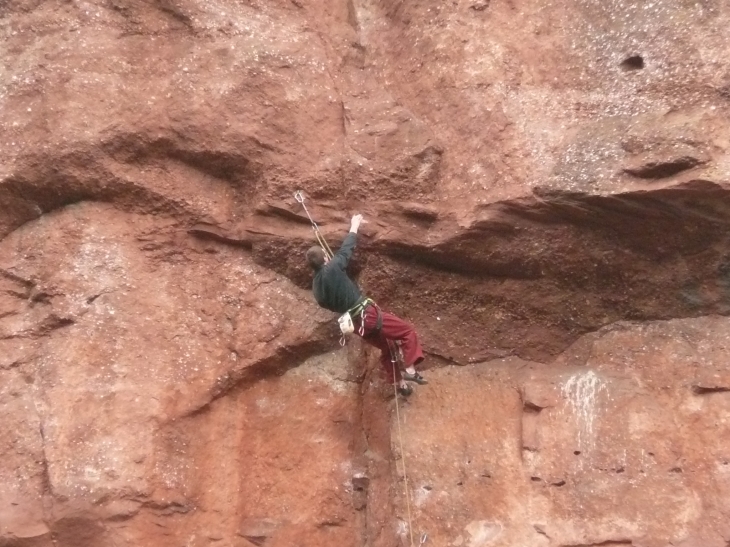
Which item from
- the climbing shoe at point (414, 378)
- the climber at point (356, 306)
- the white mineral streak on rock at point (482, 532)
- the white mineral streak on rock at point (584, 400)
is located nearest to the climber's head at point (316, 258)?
the climber at point (356, 306)

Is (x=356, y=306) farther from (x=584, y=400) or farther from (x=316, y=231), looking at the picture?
(x=584, y=400)

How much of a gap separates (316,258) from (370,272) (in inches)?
33.7

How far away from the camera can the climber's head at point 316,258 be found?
6.18 metres

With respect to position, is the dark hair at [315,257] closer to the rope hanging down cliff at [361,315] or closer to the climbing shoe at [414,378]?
the rope hanging down cliff at [361,315]

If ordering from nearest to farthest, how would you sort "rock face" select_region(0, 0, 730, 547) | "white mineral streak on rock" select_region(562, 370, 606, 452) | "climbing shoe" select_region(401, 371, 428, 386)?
1. "rock face" select_region(0, 0, 730, 547)
2. "white mineral streak on rock" select_region(562, 370, 606, 452)
3. "climbing shoe" select_region(401, 371, 428, 386)

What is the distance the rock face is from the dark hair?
57cm

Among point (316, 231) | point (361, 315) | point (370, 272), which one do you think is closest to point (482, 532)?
→ point (361, 315)

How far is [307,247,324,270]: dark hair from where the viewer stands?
6184 mm

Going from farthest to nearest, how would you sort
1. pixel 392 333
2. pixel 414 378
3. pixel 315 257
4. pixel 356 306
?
pixel 414 378, pixel 392 333, pixel 356 306, pixel 315 257

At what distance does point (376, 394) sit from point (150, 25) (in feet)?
13.8

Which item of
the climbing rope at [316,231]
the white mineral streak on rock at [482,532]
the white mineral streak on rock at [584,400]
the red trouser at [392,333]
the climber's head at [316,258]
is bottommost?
the white mineral streak on rock at [482,532]

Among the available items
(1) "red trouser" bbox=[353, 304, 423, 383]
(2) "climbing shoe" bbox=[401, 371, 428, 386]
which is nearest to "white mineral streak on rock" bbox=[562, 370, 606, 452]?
(2) "climbing shoe" bbox=[401, 371, 428, 386]

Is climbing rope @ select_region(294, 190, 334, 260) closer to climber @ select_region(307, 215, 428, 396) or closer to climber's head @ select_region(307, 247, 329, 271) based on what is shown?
climber @ select_region(307, 215, 428, 396)

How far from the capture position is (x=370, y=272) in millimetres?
6895
